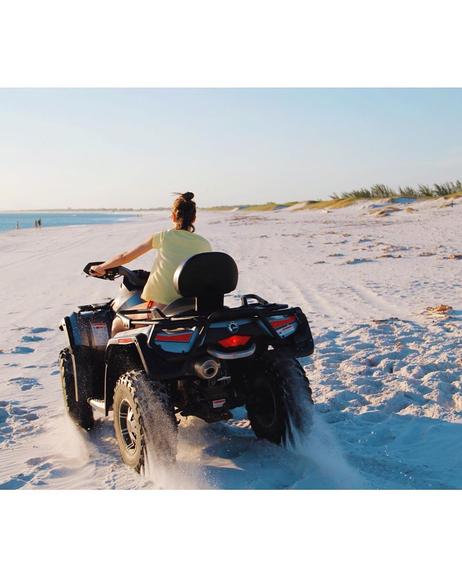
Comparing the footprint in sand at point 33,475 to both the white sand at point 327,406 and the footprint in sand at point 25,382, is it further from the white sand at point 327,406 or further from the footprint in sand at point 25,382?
the footprint in sand at point 25,382

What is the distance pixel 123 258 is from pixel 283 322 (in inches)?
49.2

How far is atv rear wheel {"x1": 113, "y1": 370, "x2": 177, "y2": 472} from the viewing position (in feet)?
11.8

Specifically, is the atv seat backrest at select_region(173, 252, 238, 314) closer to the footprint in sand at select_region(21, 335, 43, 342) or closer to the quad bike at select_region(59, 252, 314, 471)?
the quad bike at select_region(59, 252, 314, 471)

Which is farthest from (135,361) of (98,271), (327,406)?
(327,406)

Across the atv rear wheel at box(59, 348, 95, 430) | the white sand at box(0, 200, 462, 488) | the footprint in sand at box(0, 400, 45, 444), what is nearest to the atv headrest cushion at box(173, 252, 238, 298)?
the white sand at box(0, 200, 462, 488)

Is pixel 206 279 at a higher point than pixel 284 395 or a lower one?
higher

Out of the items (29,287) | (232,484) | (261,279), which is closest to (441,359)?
(232,484)

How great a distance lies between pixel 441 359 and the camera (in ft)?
19.6

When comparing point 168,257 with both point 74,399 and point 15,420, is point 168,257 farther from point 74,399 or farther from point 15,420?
point 15,420

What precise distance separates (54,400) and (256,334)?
7.95 feet

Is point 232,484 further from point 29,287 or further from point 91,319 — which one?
point 29,287

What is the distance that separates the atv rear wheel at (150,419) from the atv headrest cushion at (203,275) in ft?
1.86

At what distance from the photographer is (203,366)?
12.1ft

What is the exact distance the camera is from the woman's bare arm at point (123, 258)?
169 inches
